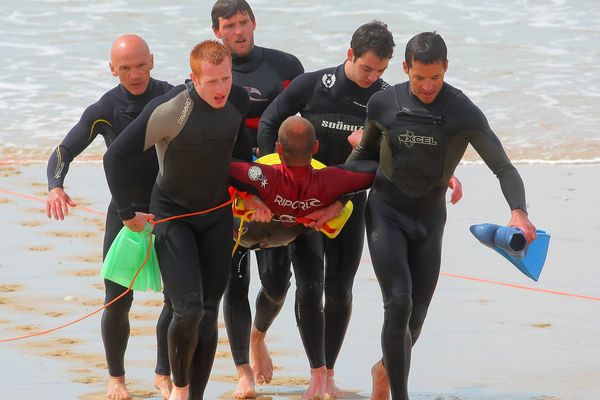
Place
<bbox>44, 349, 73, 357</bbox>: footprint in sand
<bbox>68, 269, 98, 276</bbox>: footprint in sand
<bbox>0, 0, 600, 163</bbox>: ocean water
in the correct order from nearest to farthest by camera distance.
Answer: <bbox>44, 349, 73, 357</bbox>: footprint in sand < <bbox>68, 269, 98, 276</bbox>: footprint in sand < <bbox>0, 0, 600, 163</bbox>: ocean water

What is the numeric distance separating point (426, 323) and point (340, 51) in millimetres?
11434

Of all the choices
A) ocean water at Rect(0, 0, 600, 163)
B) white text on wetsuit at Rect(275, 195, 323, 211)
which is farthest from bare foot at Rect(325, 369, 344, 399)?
ocean water at Rect(0, 0, 600, 163)

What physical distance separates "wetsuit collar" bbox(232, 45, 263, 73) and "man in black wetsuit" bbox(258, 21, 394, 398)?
1.81 ft

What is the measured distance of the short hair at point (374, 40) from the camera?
6.38 m

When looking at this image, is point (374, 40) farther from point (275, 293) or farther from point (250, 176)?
point (275, 293)

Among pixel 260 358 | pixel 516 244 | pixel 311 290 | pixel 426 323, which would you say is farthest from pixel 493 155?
pixel 426 323

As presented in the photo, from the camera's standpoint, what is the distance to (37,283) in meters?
8.74

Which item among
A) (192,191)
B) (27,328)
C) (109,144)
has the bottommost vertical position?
(27,328)

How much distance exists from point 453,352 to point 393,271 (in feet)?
5.31

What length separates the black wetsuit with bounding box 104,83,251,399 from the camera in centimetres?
581

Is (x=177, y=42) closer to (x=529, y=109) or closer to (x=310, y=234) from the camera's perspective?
(x=529, y=109)

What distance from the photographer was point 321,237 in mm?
6758

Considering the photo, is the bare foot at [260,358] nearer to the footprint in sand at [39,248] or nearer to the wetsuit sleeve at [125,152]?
the wetsuit sleeve at [125,152]

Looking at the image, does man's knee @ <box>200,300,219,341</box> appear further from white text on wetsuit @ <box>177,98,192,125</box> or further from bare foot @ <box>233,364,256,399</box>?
white text on wetsuit @ <box>177,98,192,125</box>
